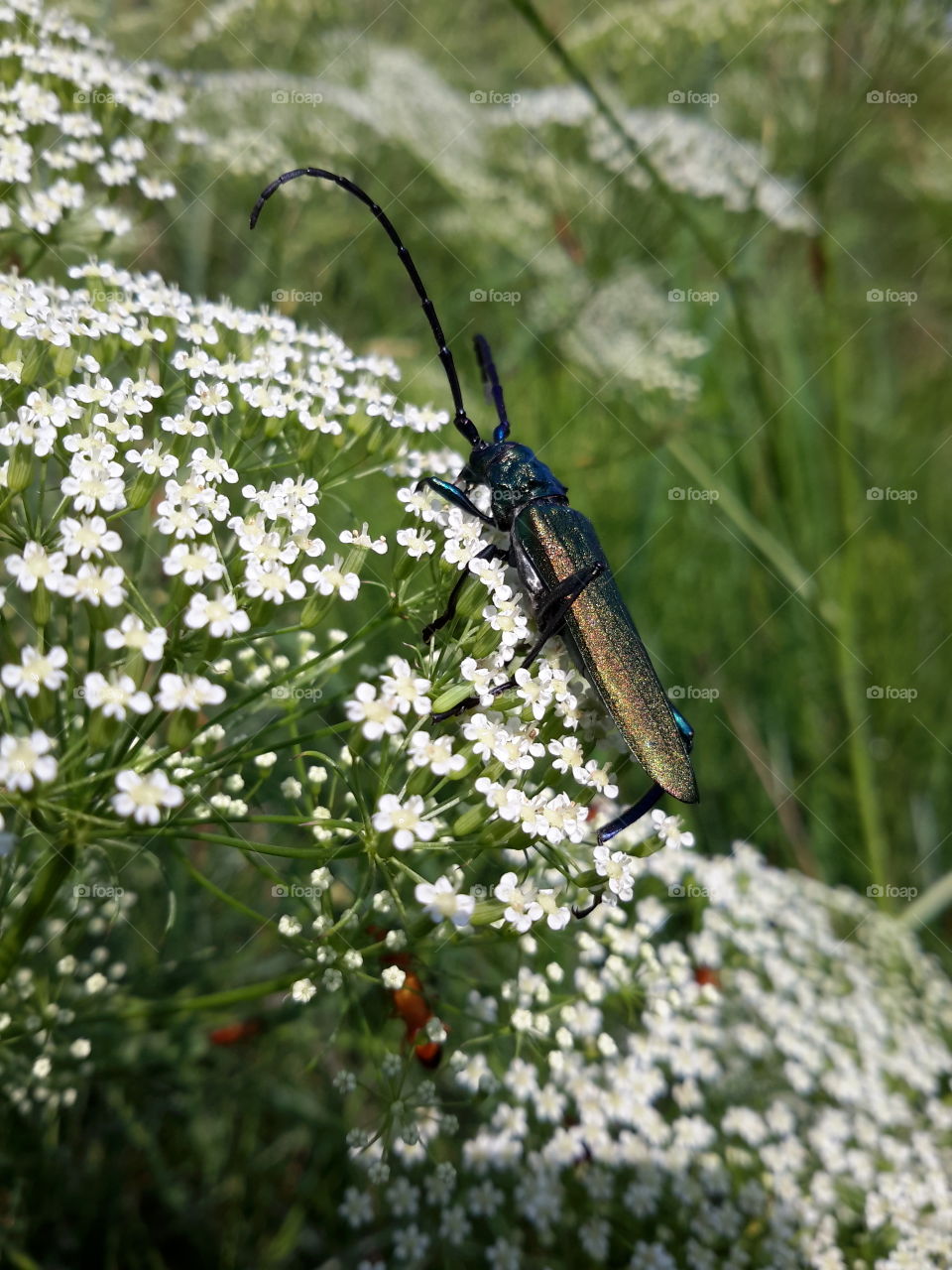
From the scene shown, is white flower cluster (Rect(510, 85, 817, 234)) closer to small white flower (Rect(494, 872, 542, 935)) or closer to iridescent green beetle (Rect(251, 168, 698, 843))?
iridescent green beetle (Rect(251, 168, 698, 843))

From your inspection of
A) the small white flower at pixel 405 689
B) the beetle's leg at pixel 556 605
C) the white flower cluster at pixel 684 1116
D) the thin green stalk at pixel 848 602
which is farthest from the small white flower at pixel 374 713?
the thin green stalk at pixel 848 602

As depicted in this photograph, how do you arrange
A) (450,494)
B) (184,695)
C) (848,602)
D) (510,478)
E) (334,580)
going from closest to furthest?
(184,695) → (334,580) → (450,494) → (510,478) → (848,602)

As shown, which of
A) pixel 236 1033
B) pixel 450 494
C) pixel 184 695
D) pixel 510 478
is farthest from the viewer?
pixel 236 1033

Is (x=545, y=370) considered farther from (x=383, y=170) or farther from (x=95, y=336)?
(x=95, y=336)

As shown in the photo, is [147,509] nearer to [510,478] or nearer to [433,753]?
[510,478]

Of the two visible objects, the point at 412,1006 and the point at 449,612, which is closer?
the point at 449,612

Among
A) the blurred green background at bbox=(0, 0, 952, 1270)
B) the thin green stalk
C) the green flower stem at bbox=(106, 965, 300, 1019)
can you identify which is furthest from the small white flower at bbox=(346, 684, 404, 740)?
the thin green stalk

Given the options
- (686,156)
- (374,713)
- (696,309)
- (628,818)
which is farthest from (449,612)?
(686,156)
